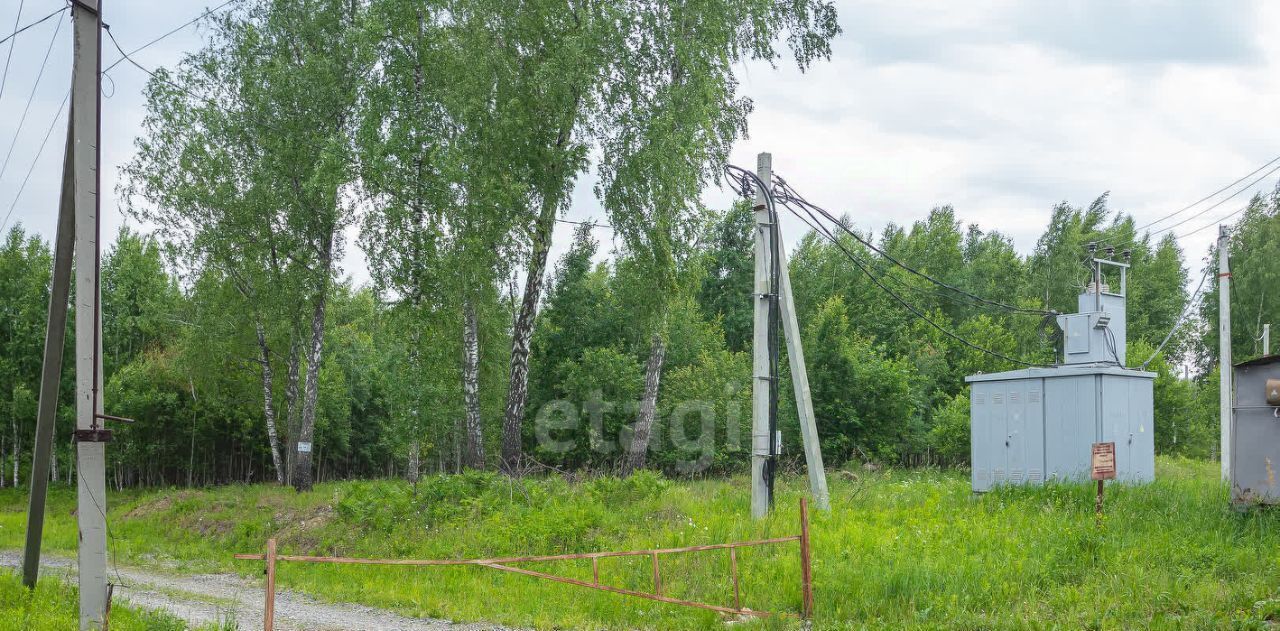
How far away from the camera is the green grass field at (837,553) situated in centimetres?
778

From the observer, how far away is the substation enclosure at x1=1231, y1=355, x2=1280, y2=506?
31.6 ft

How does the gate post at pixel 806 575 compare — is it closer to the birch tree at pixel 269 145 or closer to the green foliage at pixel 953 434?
the birch tree at pixel 269 145

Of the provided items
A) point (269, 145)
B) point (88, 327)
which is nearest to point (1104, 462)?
point (88, 327)

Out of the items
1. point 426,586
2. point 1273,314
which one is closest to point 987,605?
point 426,586

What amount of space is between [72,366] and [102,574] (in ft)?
93.3

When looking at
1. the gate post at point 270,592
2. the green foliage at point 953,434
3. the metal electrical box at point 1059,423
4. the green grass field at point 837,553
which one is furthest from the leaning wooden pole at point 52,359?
the green foliage at point 953,434

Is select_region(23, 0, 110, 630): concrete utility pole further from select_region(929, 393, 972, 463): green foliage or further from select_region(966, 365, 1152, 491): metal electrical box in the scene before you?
select_region(929, 393, 972, 463): green foliage

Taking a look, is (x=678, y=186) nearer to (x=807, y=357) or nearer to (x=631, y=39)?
(x=631, y=39)

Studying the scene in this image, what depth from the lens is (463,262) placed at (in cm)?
1639

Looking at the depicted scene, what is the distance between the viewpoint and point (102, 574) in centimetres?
788

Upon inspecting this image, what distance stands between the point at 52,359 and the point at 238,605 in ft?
11.7

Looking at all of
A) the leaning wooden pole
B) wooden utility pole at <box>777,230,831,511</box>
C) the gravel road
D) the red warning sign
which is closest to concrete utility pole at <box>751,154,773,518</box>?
wooden utility pole at <box>777,230,831,511</box>

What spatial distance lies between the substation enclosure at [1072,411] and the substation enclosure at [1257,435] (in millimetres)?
2731

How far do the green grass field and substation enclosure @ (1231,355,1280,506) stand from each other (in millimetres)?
294
